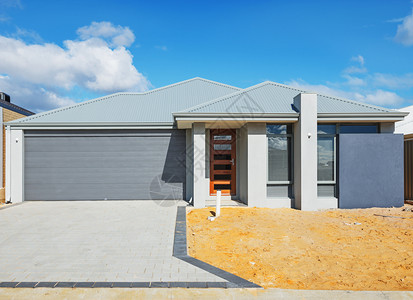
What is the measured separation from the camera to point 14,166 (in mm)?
10461

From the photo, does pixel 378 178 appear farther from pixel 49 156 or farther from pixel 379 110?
pixel 49 156

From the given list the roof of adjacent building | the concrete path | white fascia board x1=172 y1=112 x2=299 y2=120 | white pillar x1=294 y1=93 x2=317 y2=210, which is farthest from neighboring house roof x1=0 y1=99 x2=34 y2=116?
white pillar x1=294 y1=93 x2=317 y2=210

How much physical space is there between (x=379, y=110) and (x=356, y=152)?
174 centimetres

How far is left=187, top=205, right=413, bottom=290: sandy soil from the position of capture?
13.4 ft

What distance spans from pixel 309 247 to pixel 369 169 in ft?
17.4

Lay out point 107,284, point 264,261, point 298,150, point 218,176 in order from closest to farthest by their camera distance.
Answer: point 107,284
point 264,261
point 298,150
point 218,176

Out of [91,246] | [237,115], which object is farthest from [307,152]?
[91,246]

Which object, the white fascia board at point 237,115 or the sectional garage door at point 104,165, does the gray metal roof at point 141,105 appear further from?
the white fascia board at point 237,115

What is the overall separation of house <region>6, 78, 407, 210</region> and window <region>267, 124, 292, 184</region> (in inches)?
1.4

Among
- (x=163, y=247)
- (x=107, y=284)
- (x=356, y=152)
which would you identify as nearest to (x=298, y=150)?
(x=356, y=152)

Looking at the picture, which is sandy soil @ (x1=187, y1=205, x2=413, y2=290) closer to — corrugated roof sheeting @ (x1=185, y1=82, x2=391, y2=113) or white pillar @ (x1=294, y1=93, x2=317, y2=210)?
white pillar @ (x1=294, y1=93, x2=317, y2=210)

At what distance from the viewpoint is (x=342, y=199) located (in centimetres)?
916

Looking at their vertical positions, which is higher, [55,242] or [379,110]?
[379,110]

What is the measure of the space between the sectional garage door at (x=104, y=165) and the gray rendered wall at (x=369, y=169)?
6018 millimetres
